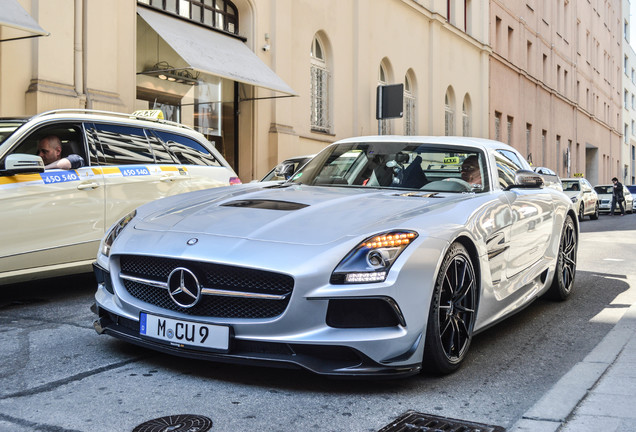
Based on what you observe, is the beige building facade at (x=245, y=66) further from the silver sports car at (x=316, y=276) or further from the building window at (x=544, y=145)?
the building window at (x=544, y=145)

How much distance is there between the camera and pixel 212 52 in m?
13.9

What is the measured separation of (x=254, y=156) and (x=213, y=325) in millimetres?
12561

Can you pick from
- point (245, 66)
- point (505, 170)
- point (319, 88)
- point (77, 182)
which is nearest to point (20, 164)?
point (77, 182)

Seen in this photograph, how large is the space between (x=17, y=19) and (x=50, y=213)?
477cm

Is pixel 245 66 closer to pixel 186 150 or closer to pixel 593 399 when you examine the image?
pixel 186 150

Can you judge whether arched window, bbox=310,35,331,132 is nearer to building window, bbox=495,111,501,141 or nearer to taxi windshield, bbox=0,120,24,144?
taxi windshield, bbox=0,120,24,144

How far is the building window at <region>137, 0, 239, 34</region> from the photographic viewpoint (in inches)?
565

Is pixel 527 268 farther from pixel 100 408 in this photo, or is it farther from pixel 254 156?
pixel 254 156

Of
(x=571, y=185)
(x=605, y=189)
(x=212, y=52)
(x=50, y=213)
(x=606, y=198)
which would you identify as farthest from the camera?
(x=605, y=189)

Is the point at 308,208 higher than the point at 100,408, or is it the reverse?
the point at 308,208

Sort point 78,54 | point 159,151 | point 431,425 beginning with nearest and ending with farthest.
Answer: point 431,425, point 159,151, point 78,54

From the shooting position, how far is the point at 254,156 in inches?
633

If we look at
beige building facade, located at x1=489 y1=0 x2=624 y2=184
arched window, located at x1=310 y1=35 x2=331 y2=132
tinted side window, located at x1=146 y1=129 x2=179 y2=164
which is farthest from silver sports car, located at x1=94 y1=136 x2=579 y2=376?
A: beige building facade, located at x1=489 y1=0 x2=624 y2=184

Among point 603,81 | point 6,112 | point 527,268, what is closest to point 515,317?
point 527,268
